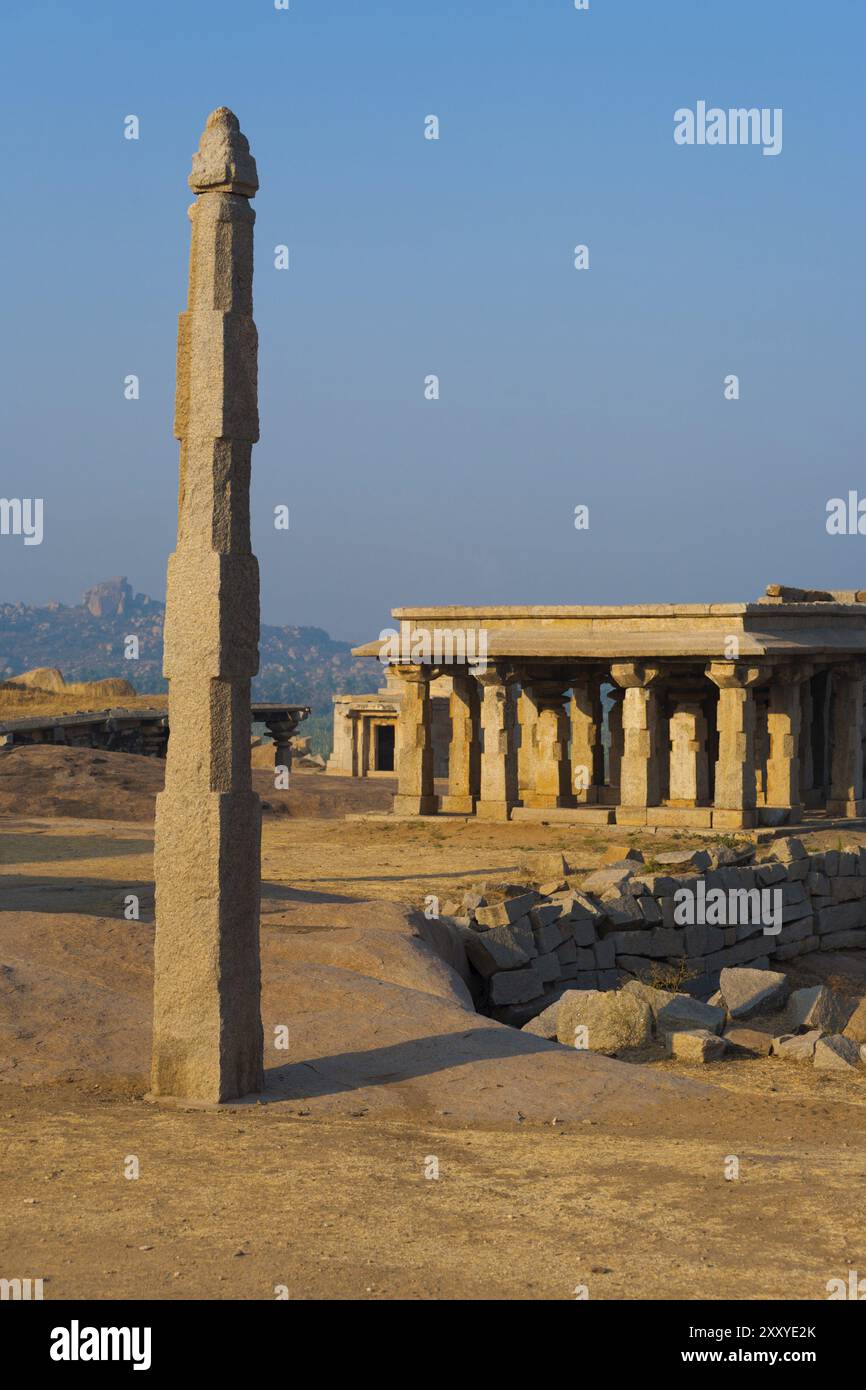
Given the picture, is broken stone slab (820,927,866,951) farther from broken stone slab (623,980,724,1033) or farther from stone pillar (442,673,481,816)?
broken stone slab (623,980,724,1033)

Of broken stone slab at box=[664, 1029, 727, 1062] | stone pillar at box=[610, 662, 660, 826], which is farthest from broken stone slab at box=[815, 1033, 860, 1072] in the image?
stone pillar at box=[610, 662, 660, 826]

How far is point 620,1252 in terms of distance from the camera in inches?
260

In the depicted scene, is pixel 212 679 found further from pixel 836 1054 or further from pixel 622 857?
pixel 622 857

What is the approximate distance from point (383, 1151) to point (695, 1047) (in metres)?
5.09

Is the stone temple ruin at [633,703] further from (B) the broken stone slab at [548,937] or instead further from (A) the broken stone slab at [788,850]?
(B) the broken stone slab at [548,937]

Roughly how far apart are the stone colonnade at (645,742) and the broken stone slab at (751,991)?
7.23m

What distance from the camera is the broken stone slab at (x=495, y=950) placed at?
15117mm

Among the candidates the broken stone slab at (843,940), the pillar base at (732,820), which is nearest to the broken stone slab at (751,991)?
the broken stone slab at (843,940)

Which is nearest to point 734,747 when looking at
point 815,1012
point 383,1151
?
point 815,1012

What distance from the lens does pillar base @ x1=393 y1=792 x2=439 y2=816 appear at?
1006 inches

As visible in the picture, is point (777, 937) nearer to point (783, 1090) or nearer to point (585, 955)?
point (585, 955)

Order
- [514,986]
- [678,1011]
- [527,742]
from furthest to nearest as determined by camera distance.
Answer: [527,742] < [514,986] < [678,1011]

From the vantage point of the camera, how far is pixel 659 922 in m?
17.6

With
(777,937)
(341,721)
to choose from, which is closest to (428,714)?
(777,937)
